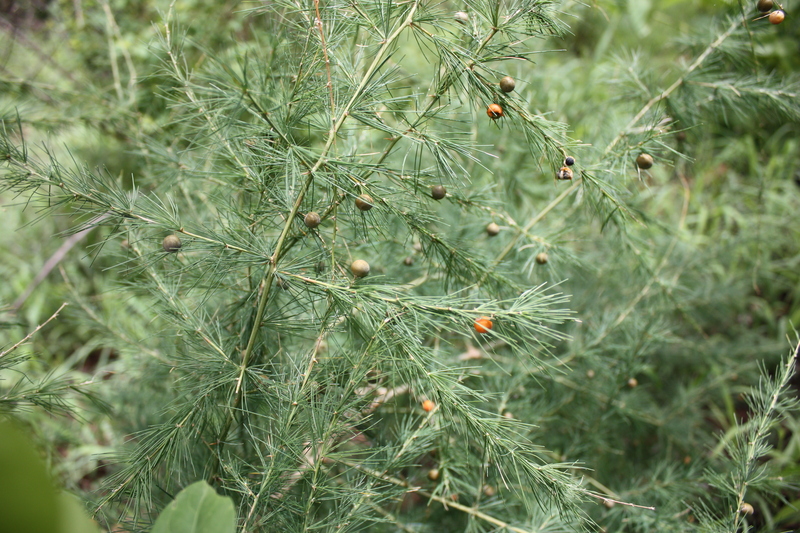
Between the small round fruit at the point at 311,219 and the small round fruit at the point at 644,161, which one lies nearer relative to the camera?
the small round fruit at the point at 311,219

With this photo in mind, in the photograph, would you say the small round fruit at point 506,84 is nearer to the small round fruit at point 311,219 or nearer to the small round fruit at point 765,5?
the small round fruit at point 311,219

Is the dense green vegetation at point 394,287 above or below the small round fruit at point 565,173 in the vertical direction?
below

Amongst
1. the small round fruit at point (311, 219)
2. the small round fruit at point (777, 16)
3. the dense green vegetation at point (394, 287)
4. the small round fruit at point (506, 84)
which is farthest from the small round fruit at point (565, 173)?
the small round fruit at point (777, 16)

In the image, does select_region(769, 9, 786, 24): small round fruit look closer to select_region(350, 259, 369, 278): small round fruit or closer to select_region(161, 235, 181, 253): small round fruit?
select_region(350, 259, 369, 278): small round fruit

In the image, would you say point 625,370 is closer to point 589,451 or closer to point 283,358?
point 589,451

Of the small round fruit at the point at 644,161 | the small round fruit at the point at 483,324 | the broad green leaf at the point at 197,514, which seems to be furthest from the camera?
the small round fruit at the point at 644,161

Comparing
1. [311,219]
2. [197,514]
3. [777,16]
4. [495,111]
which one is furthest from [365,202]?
[777,16]

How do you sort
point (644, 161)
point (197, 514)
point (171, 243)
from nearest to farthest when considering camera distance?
point (197, 514), point (171, 243), point (644, 161)

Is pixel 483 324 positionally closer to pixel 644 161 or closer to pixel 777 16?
pixel 644 161
